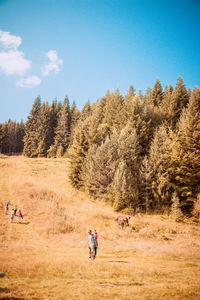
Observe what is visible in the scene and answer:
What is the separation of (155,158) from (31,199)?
2182 cm

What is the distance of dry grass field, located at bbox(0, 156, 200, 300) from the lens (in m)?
7.65

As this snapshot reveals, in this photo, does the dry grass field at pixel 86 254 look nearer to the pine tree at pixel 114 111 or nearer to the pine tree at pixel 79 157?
the pine tree at pixel 79 157

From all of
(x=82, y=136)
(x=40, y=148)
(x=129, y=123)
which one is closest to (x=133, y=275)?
(x=129, y=123)

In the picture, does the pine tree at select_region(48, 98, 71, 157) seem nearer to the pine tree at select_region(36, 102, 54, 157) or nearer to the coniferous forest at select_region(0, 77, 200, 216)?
the pine tree at select_region(36, 102, 54, 157)

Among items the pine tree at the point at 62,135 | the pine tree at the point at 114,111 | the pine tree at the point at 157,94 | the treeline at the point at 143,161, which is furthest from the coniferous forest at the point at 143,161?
the pine tree at the point at 62,135

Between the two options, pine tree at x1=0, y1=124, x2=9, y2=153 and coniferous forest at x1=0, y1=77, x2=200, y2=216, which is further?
pine tree at x1=0, y1=124, x2=9, y2=153

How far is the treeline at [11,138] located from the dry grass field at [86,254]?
193ft

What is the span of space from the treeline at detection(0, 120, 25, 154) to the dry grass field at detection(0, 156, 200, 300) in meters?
58.7

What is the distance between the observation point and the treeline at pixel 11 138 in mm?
83312

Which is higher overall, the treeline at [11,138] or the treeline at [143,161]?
the treeline at [11,138]

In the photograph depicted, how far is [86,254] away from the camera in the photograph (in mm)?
13719

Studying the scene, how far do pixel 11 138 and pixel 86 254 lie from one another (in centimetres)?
8979

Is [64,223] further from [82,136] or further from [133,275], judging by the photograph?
[82,136]

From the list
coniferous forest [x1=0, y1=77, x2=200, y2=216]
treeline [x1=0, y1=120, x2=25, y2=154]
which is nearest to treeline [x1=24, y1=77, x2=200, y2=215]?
coniferous forest [x1=0, y1=77, x2=200, y2=216]
